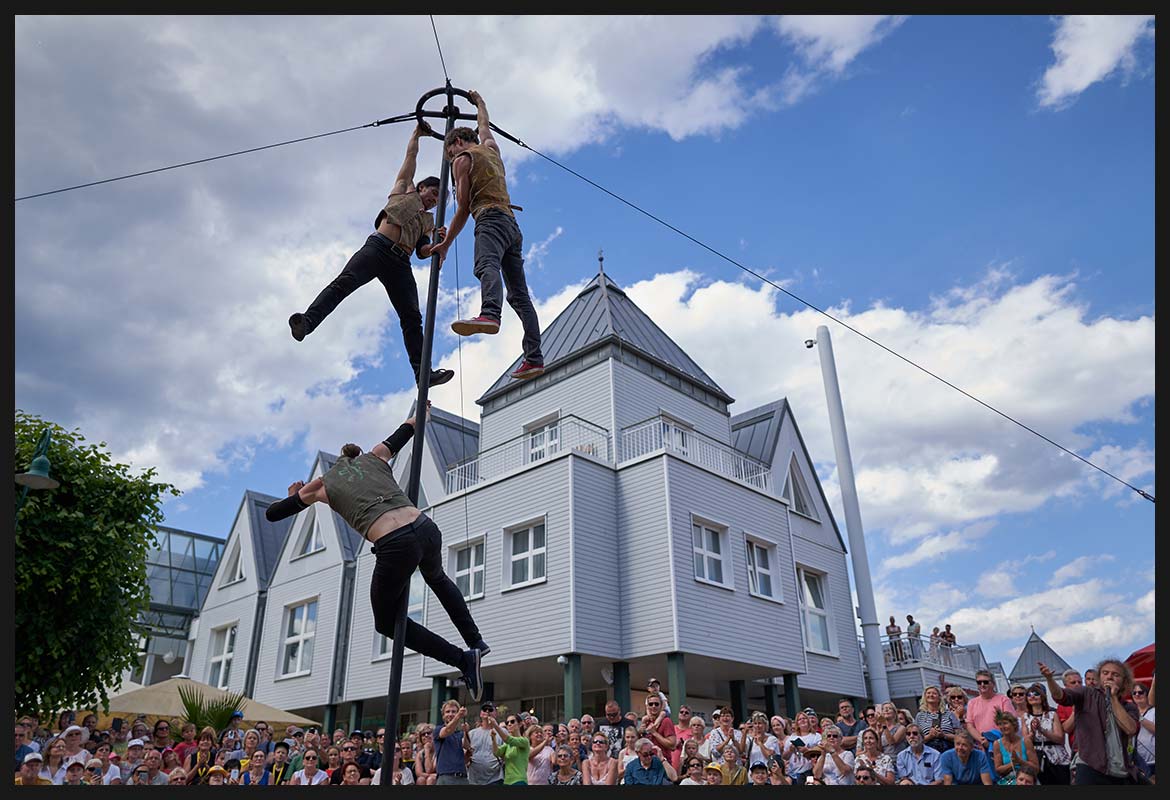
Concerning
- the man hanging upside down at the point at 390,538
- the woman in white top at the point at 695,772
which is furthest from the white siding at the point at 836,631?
the man hanging upside down at the point at 390,538

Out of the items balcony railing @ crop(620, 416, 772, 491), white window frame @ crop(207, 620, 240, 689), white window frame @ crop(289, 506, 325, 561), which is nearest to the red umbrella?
balcony railing @ crop(620, 416, 772, 491)

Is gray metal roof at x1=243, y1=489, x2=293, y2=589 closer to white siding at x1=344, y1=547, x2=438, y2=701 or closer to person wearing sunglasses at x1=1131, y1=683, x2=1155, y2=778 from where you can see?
white siding at x1=344, y1=547, x2=438, y2=701

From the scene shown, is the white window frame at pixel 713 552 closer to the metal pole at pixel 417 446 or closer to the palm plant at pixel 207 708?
the palm plant at pixel 207 708

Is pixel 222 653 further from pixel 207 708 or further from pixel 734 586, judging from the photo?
pixel 734 586

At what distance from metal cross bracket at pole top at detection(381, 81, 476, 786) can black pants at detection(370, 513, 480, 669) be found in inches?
2.6

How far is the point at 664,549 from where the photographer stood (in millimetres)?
16250

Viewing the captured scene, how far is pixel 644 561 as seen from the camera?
16547mm

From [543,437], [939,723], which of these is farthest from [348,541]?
[939,723]

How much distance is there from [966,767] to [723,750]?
8.55 feet

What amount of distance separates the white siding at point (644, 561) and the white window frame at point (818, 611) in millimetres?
4918

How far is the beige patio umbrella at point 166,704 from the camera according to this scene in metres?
13.7

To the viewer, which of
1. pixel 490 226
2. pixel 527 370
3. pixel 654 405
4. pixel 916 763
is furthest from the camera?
pixel 654 405

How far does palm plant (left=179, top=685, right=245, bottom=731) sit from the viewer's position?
530 inches

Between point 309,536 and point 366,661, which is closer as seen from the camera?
point 366,661
